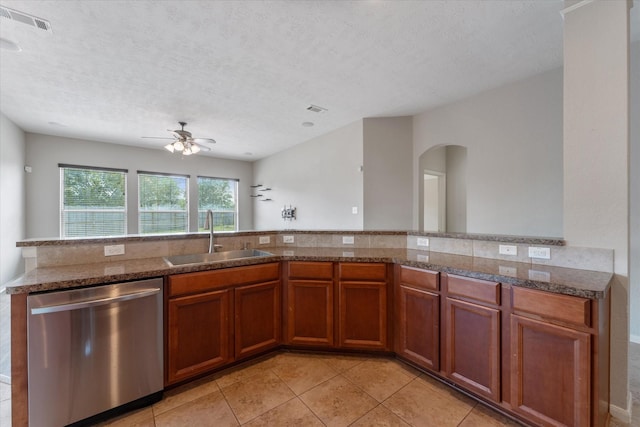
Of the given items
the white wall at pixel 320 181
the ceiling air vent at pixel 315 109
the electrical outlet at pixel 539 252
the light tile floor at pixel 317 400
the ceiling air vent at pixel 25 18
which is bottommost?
the light tile floor at pixel 317 400

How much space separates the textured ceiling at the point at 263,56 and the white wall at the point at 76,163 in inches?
41.0

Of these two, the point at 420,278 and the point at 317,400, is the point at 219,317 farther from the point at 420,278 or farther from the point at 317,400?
the point at 420,278

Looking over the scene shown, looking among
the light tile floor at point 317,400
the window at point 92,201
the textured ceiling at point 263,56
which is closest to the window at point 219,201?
the window at point 92,201

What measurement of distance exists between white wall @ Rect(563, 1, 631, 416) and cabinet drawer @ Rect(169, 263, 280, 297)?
7.42ft

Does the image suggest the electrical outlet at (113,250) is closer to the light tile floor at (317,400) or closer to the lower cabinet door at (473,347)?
the light tile floor at (317,400)

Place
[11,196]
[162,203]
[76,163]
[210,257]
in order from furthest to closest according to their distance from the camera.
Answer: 1. [162,203]
2. [76,163]
3. [11,196]
4. [210,257]

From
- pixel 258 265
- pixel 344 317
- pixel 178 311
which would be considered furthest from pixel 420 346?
pixel 178 311

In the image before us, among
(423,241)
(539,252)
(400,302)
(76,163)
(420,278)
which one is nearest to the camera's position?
(539,252)

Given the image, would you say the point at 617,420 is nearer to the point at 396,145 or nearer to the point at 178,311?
the point at 178,311

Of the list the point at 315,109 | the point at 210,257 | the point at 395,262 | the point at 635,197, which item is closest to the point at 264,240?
the point at 210,257

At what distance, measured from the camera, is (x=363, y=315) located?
89.8 inches

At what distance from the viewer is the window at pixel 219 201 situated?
682 centimetres

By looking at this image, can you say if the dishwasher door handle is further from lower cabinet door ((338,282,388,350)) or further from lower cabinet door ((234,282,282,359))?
lower cabinet door ((338,282,388,350))

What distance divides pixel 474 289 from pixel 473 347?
395 mm
